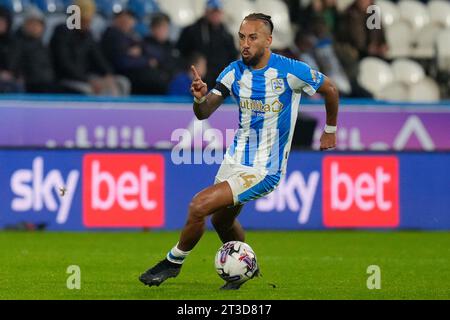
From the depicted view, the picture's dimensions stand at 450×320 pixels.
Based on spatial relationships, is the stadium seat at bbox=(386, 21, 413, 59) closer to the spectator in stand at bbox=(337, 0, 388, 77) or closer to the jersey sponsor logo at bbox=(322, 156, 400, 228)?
the spectator in stand at bbox=(337, 0, 388, 77)

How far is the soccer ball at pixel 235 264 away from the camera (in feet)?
31.4

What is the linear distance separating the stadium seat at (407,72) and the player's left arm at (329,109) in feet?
35.4

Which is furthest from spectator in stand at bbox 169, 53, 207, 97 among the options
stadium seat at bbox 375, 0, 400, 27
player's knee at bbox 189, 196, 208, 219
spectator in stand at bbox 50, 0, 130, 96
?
player's knee at bbox 189, 196, 208, 219

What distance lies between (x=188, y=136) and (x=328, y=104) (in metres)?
→ 6.96

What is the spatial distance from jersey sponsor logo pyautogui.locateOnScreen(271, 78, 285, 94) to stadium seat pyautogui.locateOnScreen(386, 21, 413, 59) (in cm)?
1226

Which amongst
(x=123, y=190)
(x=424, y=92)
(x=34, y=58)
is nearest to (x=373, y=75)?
(x=424, y=92)

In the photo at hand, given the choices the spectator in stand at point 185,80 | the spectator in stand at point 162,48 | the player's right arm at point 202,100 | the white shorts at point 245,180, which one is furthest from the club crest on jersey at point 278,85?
the spectator in stand at point 162,48

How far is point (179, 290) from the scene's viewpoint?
968 centimetres

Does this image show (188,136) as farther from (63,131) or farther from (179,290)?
(179,290)

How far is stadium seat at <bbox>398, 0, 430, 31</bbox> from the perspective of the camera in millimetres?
22206

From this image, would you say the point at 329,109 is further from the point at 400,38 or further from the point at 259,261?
the point at 400,38

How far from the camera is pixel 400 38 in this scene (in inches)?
858

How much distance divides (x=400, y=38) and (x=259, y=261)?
10439 millimetres

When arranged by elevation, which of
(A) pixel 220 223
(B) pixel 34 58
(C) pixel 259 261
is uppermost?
(B) pixel 34 58
